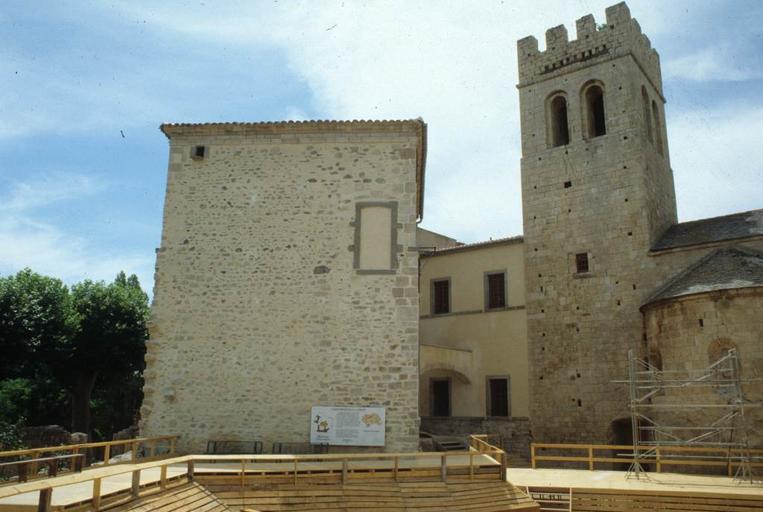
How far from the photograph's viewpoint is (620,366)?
61.4 feet

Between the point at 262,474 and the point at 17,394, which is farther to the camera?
the point at 17,394

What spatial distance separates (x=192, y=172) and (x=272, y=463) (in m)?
7.47

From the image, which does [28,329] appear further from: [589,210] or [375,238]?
[589,210]

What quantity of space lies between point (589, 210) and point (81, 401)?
21169mm

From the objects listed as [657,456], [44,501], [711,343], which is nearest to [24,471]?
[44,501]

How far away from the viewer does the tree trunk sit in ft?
83.5

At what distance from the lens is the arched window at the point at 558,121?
22547 mm

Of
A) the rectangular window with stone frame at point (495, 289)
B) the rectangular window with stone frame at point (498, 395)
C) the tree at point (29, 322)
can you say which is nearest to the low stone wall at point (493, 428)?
the rectangular window with stone frame at point (498, 395)

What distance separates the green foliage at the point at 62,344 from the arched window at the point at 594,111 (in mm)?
18724

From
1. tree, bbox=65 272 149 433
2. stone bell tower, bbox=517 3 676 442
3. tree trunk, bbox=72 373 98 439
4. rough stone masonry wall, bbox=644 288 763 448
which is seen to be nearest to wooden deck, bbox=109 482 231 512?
rough stone masonry wall, bbox=644 288 763 448

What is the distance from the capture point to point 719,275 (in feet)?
53.6

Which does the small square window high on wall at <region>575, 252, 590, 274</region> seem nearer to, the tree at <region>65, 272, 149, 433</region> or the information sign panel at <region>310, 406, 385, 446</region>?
the information sign panel at <region>310, 406, 385, 446</region>

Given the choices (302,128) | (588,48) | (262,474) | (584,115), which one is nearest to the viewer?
(262,474)

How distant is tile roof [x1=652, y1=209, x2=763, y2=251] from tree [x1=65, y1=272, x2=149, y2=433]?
19.7 metres
